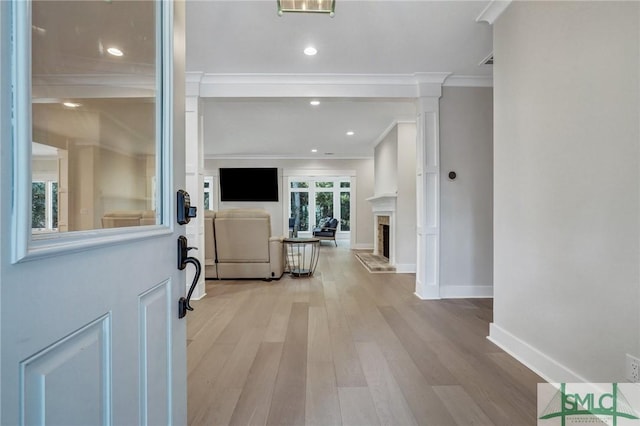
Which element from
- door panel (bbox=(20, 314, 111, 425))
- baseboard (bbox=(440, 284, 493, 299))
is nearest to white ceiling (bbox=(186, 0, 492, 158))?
baseboard (bbox=(440, 284, 493, 299))

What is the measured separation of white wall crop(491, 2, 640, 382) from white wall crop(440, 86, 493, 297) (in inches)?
48.9

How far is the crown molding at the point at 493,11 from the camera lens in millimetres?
2322

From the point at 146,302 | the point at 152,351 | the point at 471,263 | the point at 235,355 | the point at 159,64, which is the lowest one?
the point at 235,355

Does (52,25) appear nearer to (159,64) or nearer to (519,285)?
(159,64)

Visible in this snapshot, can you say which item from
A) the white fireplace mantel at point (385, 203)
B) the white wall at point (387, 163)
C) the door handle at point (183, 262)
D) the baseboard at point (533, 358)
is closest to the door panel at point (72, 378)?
the door handle at point (183, 262)

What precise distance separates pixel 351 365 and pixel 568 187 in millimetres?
1675

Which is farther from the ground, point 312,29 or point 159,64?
point 312,29

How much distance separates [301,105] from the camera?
460cm

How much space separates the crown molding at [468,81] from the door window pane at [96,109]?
3574 mm

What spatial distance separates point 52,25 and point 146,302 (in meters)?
0.60

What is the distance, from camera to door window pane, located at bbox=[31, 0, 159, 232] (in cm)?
53

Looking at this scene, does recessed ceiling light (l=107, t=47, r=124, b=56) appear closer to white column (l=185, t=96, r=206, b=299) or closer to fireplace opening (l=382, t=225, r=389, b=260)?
white column (l=185, t=96, r=206, b=299)

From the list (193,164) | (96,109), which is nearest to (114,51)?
(96,109)

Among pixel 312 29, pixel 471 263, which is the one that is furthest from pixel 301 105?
pixel 471 263
